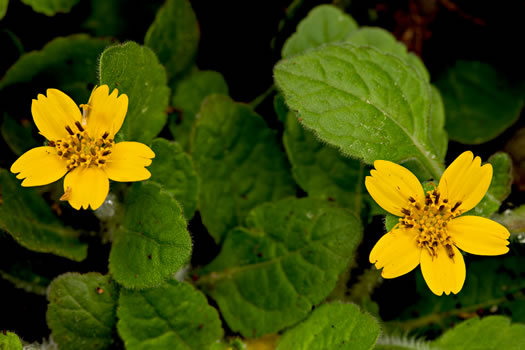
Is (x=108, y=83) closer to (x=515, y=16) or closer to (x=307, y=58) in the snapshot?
(x=307, y=58)

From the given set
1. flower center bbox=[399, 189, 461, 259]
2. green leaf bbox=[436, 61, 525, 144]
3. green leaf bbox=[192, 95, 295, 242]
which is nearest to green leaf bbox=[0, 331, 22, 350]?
green leaf bbox=[192, 95, 295, 242]

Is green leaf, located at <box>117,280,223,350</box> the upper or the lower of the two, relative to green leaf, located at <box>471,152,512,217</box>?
lower

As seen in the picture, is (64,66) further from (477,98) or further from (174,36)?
(477,98)

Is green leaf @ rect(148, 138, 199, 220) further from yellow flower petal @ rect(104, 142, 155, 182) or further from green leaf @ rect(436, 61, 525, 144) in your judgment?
green leaf @ rect(436, 61, 525, 144)

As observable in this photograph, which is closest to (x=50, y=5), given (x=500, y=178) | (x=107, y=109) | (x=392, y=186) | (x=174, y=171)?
(x=107, y=109)

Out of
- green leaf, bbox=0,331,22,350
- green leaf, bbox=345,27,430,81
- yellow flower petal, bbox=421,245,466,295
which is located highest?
green leaf, bbox=345,27,430,81
